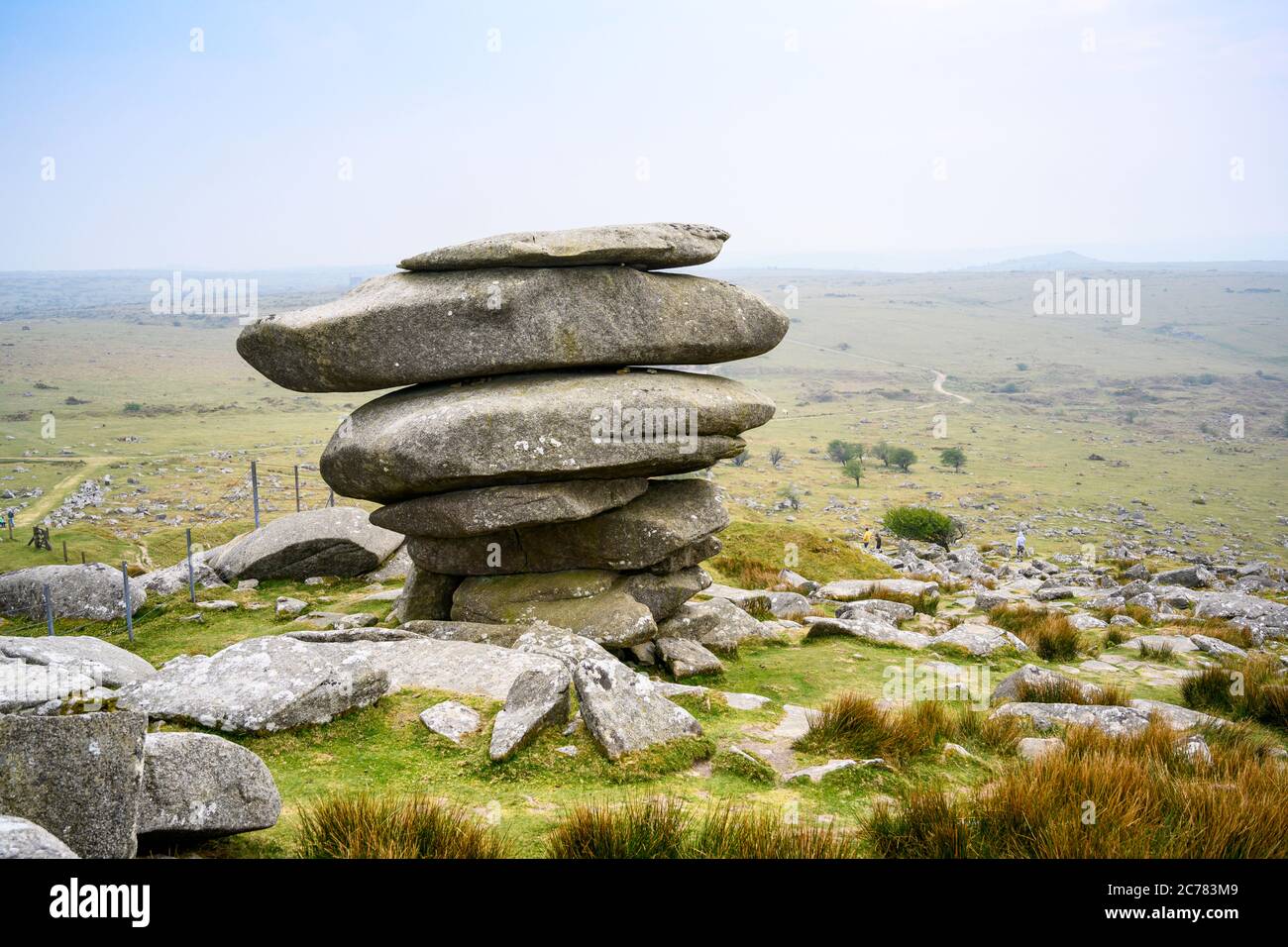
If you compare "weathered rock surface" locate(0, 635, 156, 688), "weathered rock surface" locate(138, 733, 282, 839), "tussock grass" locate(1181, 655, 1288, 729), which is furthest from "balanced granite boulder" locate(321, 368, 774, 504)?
"tussock grass" locate(1181, 655, 1288, 729)

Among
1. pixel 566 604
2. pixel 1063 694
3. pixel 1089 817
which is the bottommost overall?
pixel 1063 694

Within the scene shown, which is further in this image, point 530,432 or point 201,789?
point 530,432

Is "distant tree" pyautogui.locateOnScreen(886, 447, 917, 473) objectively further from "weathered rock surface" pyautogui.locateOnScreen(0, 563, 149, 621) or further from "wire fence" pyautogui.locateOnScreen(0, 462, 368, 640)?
"weathered rock surface" pyautogui.locateOnScreen(0, 563, 149, 621)

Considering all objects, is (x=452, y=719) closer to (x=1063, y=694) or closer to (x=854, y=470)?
(x=1063, y=694)

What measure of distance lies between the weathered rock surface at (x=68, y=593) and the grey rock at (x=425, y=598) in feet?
18.3

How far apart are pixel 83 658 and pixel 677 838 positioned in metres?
8.51

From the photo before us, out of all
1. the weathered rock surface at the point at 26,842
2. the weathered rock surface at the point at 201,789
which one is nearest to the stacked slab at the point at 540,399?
the weathered rock surface at the point at 201,789

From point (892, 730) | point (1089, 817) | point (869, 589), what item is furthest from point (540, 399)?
point (869, 589)

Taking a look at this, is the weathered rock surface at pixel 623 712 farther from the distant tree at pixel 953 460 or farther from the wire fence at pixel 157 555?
the distant tree at pixel 953 460

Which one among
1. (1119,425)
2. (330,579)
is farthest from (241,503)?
(1119,425)

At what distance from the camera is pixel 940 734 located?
10359mm

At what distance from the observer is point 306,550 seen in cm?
2086

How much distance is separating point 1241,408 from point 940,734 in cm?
16472
